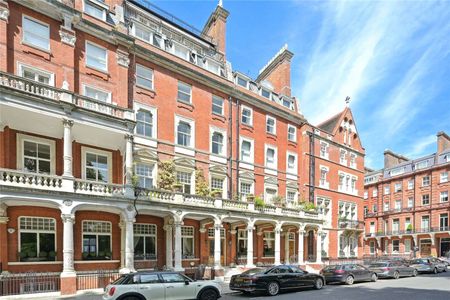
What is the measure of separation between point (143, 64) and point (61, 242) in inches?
449

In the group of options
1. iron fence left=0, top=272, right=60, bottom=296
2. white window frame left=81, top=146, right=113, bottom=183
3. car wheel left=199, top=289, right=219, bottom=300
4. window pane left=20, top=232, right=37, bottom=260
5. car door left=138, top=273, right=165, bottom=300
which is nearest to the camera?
car door left=138, top=273, right=165, bottom=300

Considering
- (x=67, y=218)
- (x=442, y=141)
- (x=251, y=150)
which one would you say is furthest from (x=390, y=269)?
(x=442, y=141)

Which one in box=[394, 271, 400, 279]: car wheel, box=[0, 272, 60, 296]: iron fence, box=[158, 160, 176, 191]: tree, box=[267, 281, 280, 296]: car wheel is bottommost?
box=[394, 271, 400, 279]: car wheel

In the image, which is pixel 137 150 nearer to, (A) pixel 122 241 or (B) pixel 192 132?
(B) pixel 192 132

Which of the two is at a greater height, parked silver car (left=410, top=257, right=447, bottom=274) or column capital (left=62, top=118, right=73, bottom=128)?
column capital (left=62, top=118, right=73, bottom=128)

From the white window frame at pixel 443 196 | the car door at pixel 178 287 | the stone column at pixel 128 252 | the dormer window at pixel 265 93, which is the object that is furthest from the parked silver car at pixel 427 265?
the white window frame at pixel 443 196

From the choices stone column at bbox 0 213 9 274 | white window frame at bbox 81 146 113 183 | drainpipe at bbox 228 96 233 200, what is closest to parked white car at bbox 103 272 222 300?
stone column at bbox 0 213 9 274

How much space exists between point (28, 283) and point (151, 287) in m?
6.82

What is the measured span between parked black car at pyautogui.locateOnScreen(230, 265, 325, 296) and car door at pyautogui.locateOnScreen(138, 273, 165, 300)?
4.23m

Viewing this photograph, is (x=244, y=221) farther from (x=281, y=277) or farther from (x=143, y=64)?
(x=143, y=64)

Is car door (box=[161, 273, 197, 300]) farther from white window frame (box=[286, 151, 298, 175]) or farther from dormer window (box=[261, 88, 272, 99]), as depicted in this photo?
dormer window (box=[261, 88, 272, 99])

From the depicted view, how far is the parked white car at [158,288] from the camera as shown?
32.4 feet

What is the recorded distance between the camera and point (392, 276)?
20219mm

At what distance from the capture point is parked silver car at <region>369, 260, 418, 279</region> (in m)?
19.9
